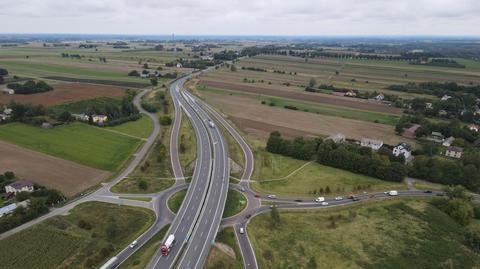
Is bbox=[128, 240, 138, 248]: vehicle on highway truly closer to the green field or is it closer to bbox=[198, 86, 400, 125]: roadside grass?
the green field

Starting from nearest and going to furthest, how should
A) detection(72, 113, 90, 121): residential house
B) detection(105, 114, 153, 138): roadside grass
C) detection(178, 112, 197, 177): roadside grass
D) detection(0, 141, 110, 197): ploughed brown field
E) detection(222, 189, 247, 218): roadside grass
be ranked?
detection(222, 189, 247, 218): roadside grass
detection(0, 141, 110, 197): ploughed brown field
detection(178, 112, 197, 177): roadside grass
detection(105, 114, 153, 138): roadside grass
detection(72, 113, 90, 121): residential house

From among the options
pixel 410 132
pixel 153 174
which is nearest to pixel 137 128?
pixel 153 174

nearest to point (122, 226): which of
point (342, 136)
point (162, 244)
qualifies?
point (162, 244)

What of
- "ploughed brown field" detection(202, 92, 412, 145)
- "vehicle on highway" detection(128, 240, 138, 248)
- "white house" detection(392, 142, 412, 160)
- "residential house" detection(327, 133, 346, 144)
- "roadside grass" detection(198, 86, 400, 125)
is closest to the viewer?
"vehicle on highway" detection(128, 240, 138, 248)

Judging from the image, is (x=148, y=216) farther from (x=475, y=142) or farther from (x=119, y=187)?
(x=475, y=142)

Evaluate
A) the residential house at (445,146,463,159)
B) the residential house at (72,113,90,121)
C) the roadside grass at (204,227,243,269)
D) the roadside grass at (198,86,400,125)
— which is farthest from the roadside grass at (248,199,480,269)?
the residential house at (72,113,90,121)

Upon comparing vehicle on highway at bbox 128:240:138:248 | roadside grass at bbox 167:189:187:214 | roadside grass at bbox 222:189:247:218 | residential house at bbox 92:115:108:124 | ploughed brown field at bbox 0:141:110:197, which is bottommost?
vehicle on highway at bbox 128:240:138:248

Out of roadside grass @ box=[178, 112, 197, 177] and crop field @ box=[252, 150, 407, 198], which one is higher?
roadside grass @ box=[178, 112, 197, 177]
